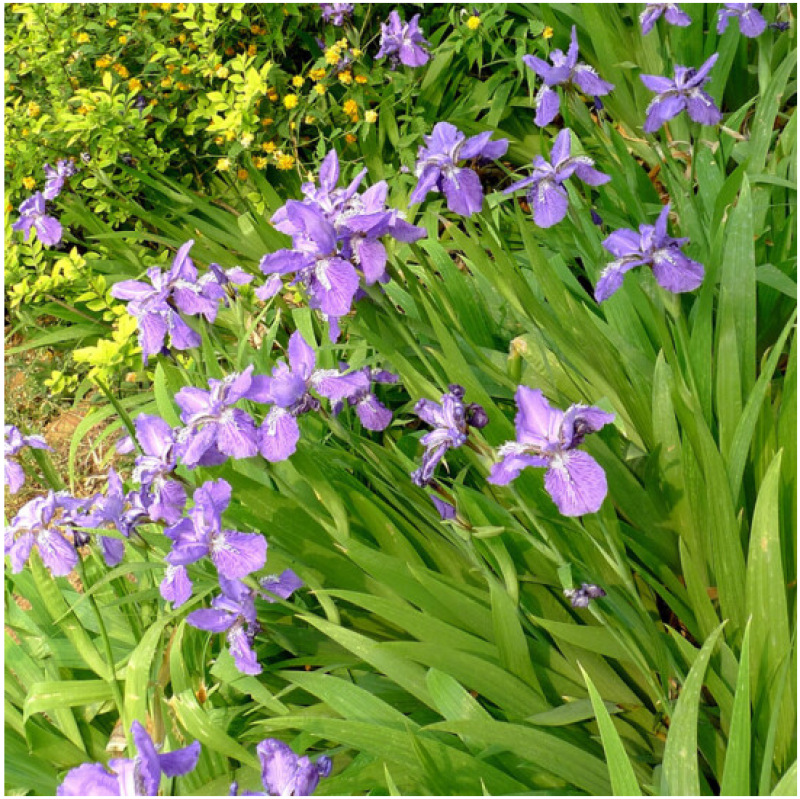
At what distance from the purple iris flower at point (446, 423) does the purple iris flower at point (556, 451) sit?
0.34ft

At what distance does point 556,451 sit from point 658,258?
528mm

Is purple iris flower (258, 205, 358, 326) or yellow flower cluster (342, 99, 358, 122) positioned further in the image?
yellow flower cluster (342, 99, 358, 122)

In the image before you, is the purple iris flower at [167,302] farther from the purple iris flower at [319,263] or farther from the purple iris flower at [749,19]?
the purple iris flower at [749,19]

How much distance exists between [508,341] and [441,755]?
1.12m

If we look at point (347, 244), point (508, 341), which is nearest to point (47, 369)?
point (508, 341)

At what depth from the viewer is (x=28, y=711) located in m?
1.65

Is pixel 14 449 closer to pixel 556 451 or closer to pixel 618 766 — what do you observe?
pixel 556 451

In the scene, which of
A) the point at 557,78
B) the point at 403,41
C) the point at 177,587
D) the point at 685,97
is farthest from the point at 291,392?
the point at 403,41

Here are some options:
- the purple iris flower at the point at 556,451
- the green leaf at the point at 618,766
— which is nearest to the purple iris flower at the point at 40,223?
the purple iris flower at the point at 556,451

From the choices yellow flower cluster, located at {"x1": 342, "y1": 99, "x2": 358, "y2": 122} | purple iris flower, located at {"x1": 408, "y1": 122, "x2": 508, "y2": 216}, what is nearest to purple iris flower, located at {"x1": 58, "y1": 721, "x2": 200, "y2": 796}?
purple iris flower, located at {"x1": 408, "y1": 122, "x2": 508, "y2": 216}

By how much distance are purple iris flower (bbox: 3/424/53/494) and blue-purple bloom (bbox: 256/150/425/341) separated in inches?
28.3

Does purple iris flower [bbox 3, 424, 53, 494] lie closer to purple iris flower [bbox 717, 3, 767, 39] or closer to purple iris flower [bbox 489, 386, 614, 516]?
purple iris flower [bbox 489, 386, 614, 516]

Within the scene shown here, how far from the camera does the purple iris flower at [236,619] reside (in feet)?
4.91

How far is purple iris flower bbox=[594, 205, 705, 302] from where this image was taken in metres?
1.50
